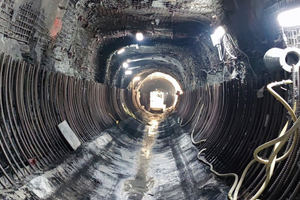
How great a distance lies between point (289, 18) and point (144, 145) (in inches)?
241

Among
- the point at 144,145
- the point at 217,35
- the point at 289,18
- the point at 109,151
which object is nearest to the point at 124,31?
the point at 217,35

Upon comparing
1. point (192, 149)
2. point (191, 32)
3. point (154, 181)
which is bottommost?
point (154, 181)

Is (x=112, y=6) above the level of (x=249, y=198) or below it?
above

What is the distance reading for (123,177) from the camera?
536 cm

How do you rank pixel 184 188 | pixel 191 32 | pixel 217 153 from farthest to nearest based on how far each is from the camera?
pixel 191 32
pixel 217 153
pixel 184 188

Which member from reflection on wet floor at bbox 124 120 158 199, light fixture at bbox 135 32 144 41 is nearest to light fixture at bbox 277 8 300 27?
reflection on wet floor at bbox 124 120 158 199

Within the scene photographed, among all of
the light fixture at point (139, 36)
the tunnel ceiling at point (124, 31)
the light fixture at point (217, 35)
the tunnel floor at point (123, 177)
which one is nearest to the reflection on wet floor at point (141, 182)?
the tunnel floor at point (123, 177)

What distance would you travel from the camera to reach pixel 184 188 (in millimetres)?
4473

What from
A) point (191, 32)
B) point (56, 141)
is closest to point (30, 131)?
point (56, 141)

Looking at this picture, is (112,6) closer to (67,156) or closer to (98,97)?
(98,97)

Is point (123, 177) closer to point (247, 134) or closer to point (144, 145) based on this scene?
point (247, 134)

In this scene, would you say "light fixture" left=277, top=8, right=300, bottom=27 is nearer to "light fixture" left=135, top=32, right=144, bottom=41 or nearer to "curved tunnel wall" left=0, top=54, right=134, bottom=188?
"curved tunnel wall" left=0, top=54, right=134, bottom=188

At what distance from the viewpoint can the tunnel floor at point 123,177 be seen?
3.76 metres

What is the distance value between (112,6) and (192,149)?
4.20m
